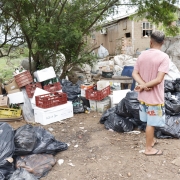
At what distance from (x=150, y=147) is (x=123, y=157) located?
410mm

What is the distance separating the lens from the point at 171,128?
3699 mm

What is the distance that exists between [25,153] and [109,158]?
1167mm

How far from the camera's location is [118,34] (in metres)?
16.4

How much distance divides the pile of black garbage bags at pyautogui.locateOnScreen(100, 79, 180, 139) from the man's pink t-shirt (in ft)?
3.39

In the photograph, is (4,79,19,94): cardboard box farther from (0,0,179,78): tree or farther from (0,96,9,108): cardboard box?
(0,0,179,78): tree

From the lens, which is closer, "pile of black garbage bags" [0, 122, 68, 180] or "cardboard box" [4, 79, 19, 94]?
"pile of black garbage bags" [0, 122, 68, 180]

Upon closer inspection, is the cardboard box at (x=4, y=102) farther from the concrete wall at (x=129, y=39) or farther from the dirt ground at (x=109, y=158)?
the concrete wall at (x=129, y=39)

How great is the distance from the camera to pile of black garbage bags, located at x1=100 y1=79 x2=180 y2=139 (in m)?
3.72

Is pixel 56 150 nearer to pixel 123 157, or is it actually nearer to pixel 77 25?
pixel 123 157

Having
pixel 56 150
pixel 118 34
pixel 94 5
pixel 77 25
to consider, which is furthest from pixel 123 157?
pixel 118 34

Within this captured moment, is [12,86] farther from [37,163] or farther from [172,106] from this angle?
[172,106]

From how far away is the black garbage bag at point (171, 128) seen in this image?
367 centimetres

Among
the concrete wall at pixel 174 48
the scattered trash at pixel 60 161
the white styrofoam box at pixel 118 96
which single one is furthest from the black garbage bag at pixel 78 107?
the concrete wall at pixel 174 48

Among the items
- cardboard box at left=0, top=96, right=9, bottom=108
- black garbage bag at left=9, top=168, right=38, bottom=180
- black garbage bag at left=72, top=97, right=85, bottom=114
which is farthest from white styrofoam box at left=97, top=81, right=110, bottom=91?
black garbage bag at left=9, top=168, right=38, bottom=180
